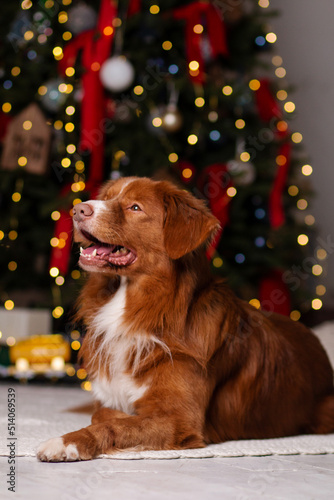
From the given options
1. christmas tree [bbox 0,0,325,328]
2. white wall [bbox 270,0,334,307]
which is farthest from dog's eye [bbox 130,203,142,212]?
white wall [bbox 270,0,334,307]

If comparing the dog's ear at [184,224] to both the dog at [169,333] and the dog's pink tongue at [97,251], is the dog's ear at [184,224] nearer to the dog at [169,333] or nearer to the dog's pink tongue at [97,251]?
the dog at [169,333]

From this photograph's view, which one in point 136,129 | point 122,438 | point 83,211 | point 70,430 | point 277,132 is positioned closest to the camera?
point 122,438

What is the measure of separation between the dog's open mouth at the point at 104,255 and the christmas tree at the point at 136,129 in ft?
6.58

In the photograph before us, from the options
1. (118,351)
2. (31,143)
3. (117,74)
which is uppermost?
(117,74)

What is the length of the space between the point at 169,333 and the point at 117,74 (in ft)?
8.19

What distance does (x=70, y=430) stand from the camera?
243cm

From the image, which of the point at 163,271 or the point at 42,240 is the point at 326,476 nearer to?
the point at 163,271

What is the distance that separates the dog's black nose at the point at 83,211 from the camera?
219 centimetres

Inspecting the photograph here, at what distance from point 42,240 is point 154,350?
2571 millimetres

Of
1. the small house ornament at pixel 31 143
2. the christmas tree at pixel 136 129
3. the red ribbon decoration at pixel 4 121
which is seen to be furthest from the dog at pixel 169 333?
the red ribbon decoration at pixel 4 121

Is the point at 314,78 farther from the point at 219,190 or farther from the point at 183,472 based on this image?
the point at 183,472

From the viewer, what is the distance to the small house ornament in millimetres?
4512

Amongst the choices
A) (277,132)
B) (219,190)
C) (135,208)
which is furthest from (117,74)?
(135,208)

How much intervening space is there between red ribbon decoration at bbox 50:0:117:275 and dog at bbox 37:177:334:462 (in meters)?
1.95
